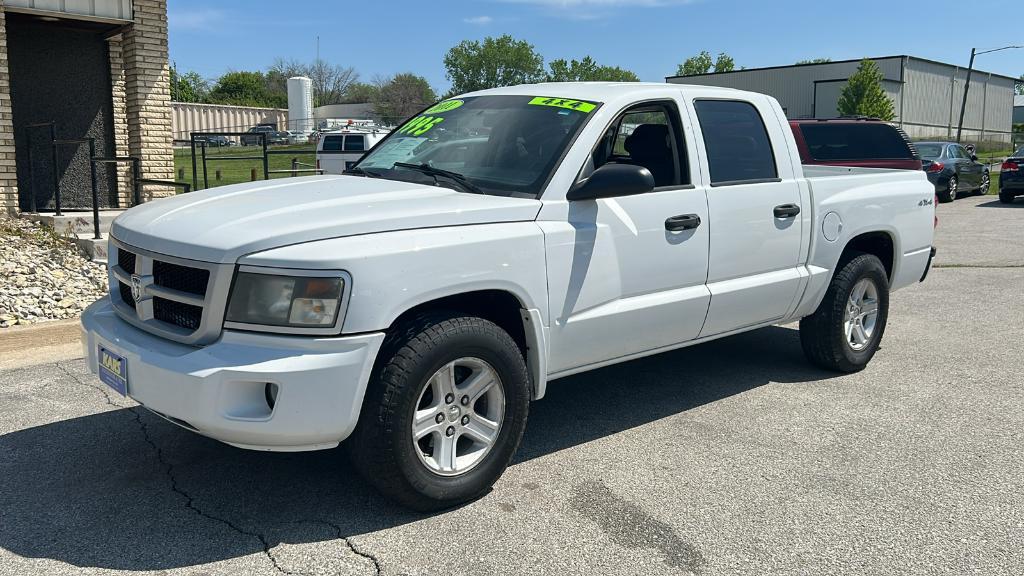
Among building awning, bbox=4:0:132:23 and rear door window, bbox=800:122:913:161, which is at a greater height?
building awning, bbox=4:0:132:23

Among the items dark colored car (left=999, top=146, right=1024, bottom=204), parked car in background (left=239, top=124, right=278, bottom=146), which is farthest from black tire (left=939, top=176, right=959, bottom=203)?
parked car in background (left=239, top=124, right=278, bottom=146)

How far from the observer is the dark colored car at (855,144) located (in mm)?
13234

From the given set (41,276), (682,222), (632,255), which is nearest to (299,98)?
(41,276)

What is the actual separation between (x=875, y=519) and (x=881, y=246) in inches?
125

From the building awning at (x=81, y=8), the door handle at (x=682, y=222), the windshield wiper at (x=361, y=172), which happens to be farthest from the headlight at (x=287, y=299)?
the building awning at (x=81, y=8)

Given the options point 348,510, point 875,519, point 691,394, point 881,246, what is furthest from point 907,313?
point 348,510

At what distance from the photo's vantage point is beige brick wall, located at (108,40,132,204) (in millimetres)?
12117

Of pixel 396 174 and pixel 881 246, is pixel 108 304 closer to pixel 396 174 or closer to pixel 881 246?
pixel 396 174

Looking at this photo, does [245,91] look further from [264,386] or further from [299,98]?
[264,386]

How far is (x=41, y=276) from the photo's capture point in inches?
340

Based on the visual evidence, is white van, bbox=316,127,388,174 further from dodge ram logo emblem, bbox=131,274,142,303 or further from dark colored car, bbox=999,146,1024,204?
dodge ram logo emblem, bbox=131,274,142,303

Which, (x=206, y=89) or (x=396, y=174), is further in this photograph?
(x=206, y=89)

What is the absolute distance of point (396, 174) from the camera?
4801mm

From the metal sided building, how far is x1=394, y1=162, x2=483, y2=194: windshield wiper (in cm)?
5793
